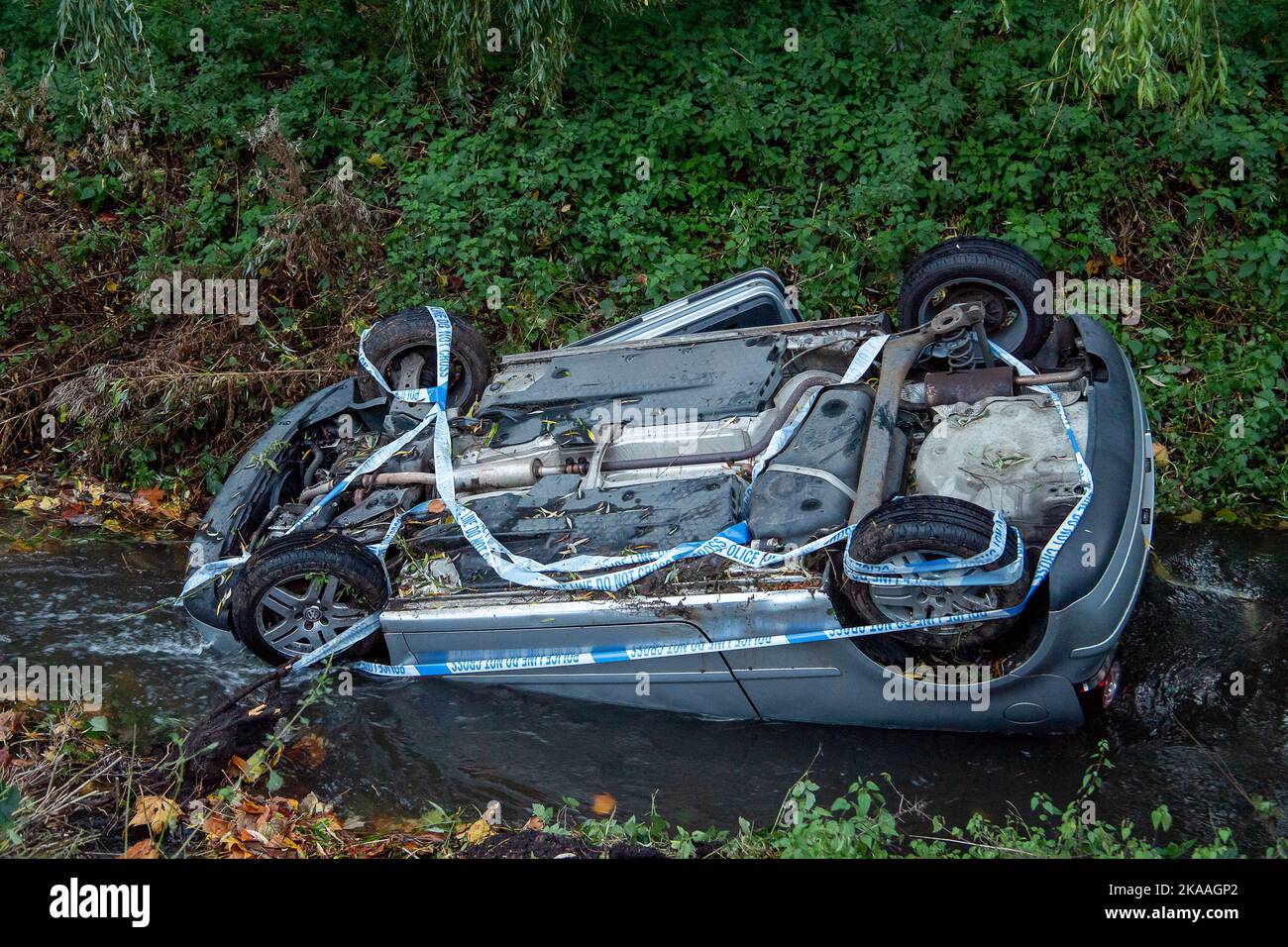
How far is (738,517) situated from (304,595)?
2.11 m

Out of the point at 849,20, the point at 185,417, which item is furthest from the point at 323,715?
the point at 849,20

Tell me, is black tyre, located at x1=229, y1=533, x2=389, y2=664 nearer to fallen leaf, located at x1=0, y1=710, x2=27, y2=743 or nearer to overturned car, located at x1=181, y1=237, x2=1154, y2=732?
overturned car, located at x1=181, y1=237, x2=1154, y2=732

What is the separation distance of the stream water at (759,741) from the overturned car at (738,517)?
20 centimetres

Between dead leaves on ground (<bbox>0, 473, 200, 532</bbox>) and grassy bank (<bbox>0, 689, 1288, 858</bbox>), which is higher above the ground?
dead leaves on ground (<bbox>0, 473, 200, 532</bbox>)

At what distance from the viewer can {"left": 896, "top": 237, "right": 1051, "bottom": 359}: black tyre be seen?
6457mm

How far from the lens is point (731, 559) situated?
524 centimetres

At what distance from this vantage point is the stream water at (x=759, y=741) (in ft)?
17.1

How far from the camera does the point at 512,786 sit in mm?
5492

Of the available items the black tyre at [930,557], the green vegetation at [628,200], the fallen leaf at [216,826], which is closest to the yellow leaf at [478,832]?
the fallen leaf at [216,826]

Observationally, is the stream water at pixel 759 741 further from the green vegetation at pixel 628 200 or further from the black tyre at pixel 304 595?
the green vegetation at pixel 628 200

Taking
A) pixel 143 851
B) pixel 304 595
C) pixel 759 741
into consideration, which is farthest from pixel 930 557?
pixel 143 851

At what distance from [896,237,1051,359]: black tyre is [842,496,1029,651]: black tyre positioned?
201cm

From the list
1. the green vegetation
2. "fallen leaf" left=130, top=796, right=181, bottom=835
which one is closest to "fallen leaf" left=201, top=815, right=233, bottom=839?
"fallen leaf" left=130, top=796, right=181, bottom=835
